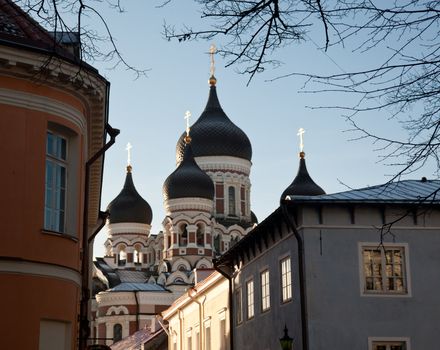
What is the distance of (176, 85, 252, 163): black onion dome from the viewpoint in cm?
8169

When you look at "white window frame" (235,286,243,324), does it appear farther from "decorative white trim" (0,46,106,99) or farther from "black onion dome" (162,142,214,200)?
"black onion dome" (162,142,214,200)

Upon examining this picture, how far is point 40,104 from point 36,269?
275cm

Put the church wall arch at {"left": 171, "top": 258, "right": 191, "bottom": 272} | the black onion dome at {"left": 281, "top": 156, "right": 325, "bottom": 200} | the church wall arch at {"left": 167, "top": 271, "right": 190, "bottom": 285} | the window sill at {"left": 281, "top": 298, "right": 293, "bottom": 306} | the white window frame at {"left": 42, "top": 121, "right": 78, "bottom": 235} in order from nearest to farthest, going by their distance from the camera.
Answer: the white window frame at {"left": 42, "top": 121, "right": 78, "bottom": 235} → the window sill at {"left": 281, "top": 298, "right": 293, "bottom": 306} → the black onion dome at {"left": 281, "top": 156, "right": 325, "bottom": 200} → the church wall arch at {"left": 167, "top": 271, "right": 190, "bottom": 285} → the church wall arch at {"left": 171, "top": 258, "right": 191, "bottom": 272}

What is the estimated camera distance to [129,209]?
85.7 meters

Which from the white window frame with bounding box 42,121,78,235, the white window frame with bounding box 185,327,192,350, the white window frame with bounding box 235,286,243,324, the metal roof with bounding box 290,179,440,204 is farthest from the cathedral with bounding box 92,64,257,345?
the white window frame with bounding box 42,121,78,235

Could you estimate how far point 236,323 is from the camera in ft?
93.7

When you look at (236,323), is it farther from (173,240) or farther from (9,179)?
(173,240)

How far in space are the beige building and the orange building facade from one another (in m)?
14.2

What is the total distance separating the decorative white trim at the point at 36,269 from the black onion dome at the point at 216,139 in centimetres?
6640

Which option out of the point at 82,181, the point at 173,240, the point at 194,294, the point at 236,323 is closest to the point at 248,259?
the point at 236,323

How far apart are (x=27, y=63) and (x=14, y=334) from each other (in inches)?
166

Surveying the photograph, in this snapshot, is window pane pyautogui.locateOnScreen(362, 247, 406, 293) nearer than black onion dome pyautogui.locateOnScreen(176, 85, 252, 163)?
Yes

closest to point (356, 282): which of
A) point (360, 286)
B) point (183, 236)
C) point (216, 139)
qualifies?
point (360, 286)

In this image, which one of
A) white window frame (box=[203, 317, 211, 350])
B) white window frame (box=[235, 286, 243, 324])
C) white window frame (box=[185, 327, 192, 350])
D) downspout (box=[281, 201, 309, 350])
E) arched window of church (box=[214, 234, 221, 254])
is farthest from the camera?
arched window of church (box=[214, 234, 221, 254])
